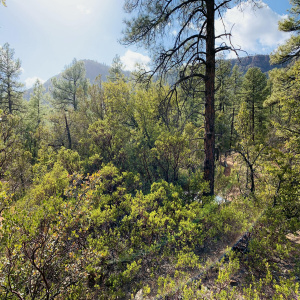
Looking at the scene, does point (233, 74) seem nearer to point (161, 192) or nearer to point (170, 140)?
point (170, 140)

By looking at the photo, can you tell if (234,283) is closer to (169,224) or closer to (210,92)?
(169,224)

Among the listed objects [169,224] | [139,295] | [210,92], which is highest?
[210,92]

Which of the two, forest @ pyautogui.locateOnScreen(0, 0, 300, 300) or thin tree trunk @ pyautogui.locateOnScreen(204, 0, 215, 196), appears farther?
thin tree trunk @ pyautogui.locateOnScreen(204, 0, 215, 196)

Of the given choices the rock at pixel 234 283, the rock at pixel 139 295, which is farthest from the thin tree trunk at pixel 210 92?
the rock at pixel 139 295

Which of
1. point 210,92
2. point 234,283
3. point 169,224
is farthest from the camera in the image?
point 210,92

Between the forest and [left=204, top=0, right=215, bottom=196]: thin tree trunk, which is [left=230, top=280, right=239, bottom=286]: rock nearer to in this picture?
the forest

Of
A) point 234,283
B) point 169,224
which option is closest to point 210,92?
point 169,224

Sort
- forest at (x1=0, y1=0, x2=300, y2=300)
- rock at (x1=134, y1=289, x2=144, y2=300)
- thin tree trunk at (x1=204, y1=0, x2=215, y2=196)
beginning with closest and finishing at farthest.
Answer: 1. forest at (x1=0, y1=0, x2=300, y2=300)
2. rock at (x1=134, y1=289, x2=144, y2=300)
3. thin tree trunk at (x1=204, y1=0, x2=215, y2=196)

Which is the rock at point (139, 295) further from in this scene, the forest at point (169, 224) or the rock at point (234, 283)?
the rock at point (234, 283)

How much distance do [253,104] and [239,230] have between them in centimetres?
2070

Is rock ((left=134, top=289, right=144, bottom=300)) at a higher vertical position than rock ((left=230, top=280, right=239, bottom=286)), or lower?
lower

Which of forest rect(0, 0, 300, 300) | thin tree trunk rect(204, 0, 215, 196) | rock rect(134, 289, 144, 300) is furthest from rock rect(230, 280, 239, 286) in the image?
thin tree trunk rect(204, 0, 215, 196)

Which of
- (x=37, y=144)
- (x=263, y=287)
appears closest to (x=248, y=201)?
(x=263, y=287)

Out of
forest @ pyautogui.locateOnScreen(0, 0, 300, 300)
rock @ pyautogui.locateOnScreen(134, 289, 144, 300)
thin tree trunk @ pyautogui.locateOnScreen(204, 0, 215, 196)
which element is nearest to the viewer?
forest @ pyautogui.locateOnScreen(0, 0, 300, 300)
